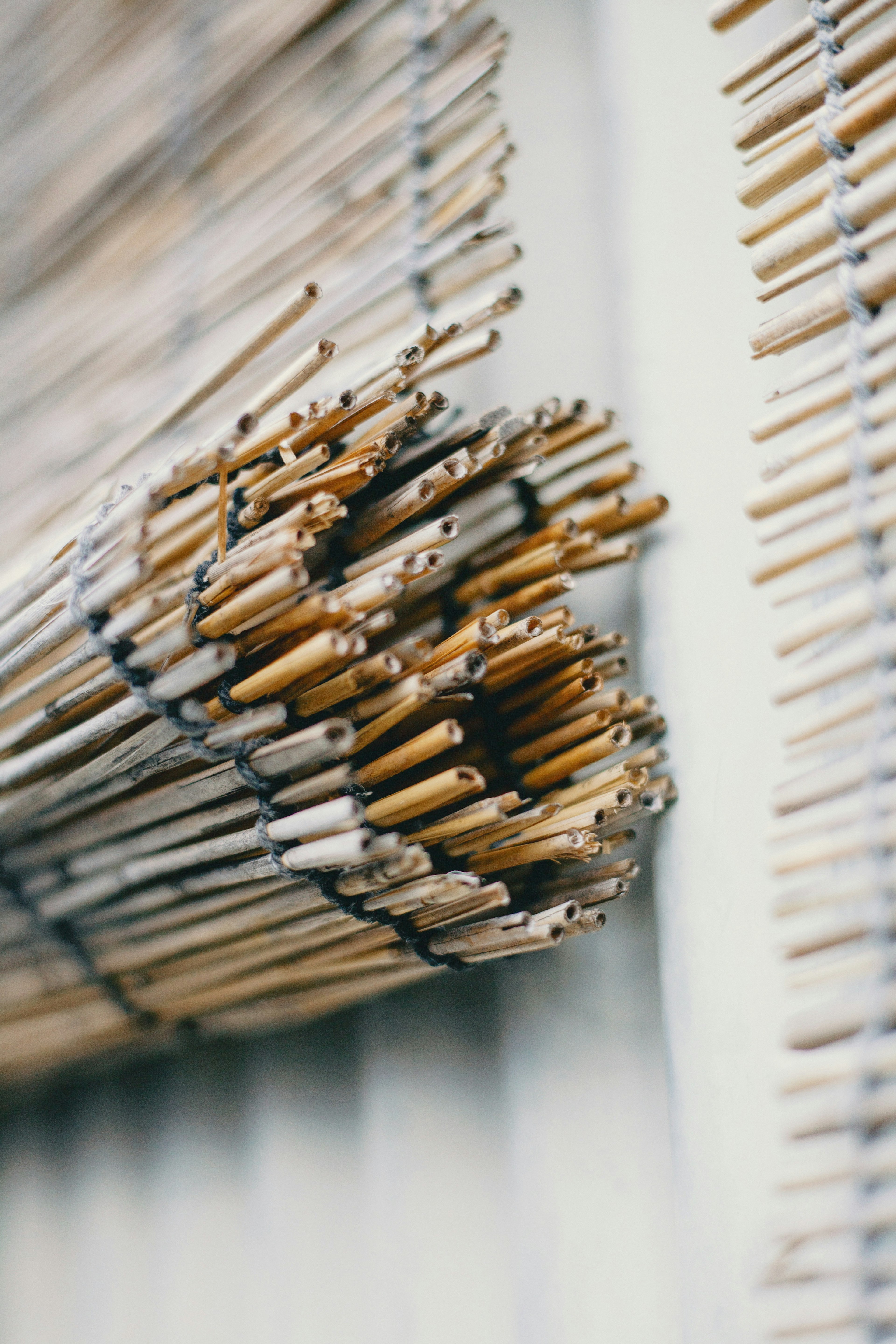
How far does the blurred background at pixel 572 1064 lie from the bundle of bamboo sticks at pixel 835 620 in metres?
0.04

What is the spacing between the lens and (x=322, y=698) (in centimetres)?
42

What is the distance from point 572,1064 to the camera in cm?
53

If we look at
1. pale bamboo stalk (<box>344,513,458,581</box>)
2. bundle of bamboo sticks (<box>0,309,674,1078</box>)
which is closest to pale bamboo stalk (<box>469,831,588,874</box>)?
bundle of bamboo sticks (<box>0,309,674,1078</box>)

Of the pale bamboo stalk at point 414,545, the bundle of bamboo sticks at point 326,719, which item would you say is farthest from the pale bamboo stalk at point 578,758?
the pale bamboo stalk at point 414,545

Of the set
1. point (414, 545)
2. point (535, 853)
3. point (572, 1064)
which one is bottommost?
point (572, 1064)

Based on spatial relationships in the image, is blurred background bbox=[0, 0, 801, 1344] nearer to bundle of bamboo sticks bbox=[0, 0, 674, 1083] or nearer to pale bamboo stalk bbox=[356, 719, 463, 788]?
bundle of bamboo sticks bbox=[0, 0, 674, 1083]

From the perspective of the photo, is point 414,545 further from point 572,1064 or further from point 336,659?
point 572,1064

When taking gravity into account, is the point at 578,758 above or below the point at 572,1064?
above

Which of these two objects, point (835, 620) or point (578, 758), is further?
point (578, 758)

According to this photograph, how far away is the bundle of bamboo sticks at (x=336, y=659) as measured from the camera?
41cm

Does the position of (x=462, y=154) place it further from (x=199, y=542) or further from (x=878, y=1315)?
(x=878, y=1315)

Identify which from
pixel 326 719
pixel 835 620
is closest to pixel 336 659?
pixel 326 719

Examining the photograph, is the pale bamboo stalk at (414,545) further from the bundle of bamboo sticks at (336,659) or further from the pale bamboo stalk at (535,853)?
the pale bamboo stalk at (535,853)

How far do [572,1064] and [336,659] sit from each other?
0.91ft
